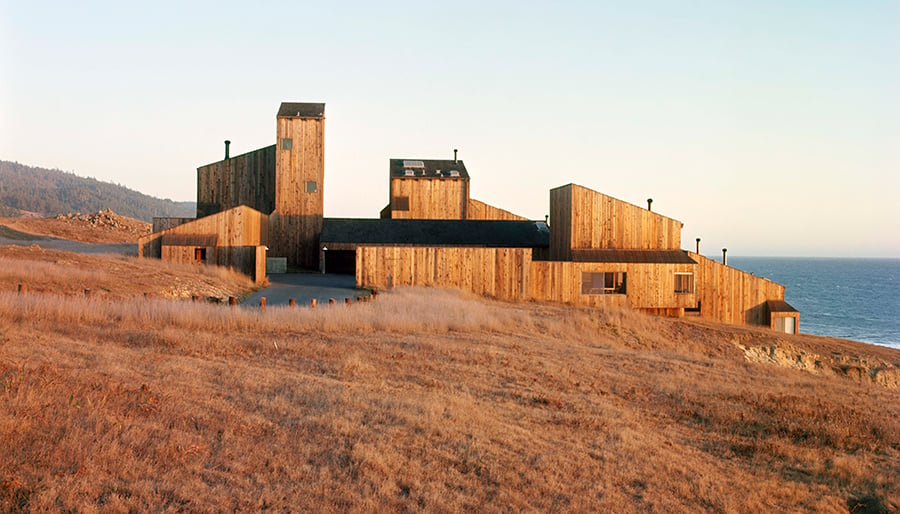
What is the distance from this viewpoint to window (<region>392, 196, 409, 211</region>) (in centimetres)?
4931

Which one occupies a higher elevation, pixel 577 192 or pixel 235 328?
pixel 577 192

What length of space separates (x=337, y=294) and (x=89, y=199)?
181 meters

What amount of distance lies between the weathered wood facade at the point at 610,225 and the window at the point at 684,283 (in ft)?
5.33

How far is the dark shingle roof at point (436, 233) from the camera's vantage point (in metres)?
41.9

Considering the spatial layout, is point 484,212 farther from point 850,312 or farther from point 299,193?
point 850,312

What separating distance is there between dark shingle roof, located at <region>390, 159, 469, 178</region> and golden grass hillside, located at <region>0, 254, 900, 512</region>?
3379 centimetres

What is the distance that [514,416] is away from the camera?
32.8 ft

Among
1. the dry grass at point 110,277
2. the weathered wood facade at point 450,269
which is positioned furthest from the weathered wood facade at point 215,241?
the weathered wood facade at point 450,269

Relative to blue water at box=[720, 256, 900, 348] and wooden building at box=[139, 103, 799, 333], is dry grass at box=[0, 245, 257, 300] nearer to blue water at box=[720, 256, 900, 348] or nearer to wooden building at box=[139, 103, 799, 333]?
wooden building at box=[139, 103, 799, 333]

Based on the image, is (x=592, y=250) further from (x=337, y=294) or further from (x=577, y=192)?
(x=337, y=294)

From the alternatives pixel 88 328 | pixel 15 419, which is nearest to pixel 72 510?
pixel 15 419

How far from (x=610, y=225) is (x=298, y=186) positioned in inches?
891

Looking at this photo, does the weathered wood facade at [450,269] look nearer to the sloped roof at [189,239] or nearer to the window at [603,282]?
the window at [603,282]

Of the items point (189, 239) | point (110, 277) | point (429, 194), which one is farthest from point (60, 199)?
point (110, 277)
